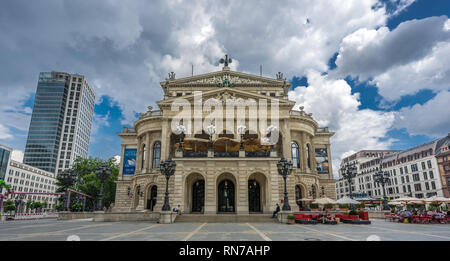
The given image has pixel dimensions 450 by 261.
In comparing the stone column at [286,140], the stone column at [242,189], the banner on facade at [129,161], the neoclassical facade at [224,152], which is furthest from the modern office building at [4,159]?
the stone column at [286,140]

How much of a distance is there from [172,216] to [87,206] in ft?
122

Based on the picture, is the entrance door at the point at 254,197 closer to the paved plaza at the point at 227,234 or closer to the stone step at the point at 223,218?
the stone step at the point at 223,218

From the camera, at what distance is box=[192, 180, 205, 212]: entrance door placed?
3206 centimetres

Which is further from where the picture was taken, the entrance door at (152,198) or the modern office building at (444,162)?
the modern office building at (444,162)

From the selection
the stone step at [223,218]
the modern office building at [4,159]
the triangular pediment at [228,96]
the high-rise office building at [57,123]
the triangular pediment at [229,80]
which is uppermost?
the high-rise office building at [57,123]

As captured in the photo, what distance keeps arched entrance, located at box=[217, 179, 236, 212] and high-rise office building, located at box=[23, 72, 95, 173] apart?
11200 cm

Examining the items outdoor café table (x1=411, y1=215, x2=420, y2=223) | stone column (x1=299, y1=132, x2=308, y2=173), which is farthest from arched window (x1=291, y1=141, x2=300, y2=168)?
outdoor café table (x1=411, y1=215, x2=420, y2=223)

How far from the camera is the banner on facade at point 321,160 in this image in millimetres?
39625

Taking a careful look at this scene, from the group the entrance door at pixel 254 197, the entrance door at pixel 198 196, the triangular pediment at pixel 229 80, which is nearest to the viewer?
the entrance door at pixel 254 197

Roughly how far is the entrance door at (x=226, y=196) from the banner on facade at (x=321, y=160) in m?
16.1

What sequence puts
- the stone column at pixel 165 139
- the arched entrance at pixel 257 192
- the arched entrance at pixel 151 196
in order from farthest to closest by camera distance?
the arched entrance at pixel 151 196
the stone column at pixel 165 139
the arched entrance at pixel 257 192

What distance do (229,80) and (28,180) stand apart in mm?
97614

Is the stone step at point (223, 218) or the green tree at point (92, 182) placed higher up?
the green tree at point (92, 182)

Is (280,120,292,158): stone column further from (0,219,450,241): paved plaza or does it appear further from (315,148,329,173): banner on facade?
(0,219,450,241): paved plaza
